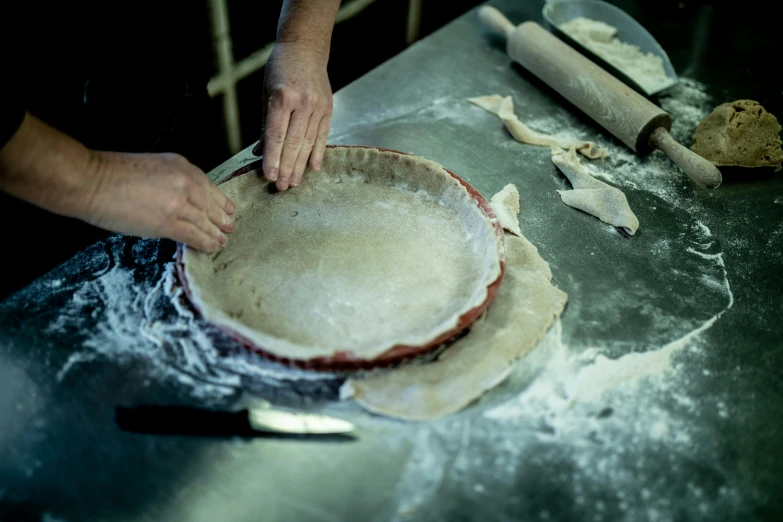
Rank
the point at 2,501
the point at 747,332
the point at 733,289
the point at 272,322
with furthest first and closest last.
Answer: the point at 733,289 < the point at 747,332 < the point at 272,322 < the point at 2,501

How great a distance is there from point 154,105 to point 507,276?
3.62 ft

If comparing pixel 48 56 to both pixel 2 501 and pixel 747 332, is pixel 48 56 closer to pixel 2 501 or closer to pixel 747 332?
pixel 2 501

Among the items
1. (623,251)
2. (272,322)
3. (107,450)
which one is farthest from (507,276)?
(107,450)

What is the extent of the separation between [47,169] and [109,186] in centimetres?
12

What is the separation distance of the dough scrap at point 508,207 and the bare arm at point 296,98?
53 cm

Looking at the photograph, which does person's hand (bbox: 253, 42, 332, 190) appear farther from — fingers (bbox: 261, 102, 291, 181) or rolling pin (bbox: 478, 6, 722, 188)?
rolling pin (bbox: 478, 6, 722, 188)

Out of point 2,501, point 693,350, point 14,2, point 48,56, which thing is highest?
point 14,2

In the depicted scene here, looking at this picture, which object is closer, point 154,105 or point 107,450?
point 107,450

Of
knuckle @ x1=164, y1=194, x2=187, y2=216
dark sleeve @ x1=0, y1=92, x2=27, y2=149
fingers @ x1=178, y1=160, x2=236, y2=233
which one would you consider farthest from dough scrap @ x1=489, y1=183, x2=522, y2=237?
dark sleeve @ x1=0, y1=92, x2=27, y2=149

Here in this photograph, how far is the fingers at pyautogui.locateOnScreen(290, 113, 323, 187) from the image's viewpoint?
168 centimetres

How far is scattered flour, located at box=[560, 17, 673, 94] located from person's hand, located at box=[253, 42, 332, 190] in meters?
1.21

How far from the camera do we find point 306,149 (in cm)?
169

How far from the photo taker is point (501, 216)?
175 cm

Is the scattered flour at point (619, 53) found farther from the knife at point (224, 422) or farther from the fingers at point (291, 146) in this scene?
the knife at point (224, 422)
